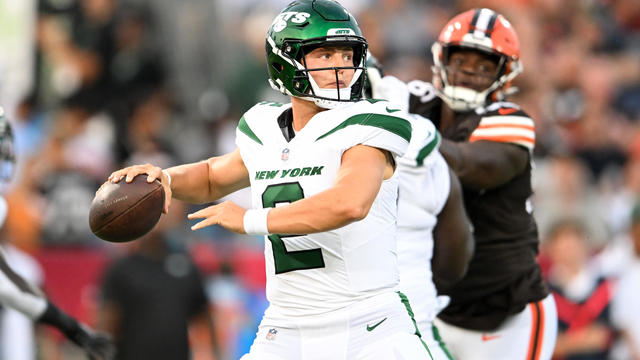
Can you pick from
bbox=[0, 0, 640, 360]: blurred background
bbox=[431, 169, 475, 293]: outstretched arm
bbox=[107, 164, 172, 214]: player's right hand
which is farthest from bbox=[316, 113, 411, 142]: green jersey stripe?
bbox=[0, 0, 640, 360]: blurred background

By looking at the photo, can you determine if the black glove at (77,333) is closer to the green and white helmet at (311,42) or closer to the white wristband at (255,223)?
the green and white helmet at (311,42)

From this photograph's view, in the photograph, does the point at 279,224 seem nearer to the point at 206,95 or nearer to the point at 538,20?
the point at 206,95

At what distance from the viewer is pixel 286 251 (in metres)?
4.16

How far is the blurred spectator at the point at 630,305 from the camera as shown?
773cm

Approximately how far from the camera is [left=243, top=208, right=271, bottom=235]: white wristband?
3793 millimetres

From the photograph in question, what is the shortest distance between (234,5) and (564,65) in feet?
11.6

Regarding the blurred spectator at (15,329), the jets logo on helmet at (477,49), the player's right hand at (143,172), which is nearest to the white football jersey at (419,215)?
the jets logo on helmet at (477,49)

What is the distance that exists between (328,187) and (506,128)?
1741mm

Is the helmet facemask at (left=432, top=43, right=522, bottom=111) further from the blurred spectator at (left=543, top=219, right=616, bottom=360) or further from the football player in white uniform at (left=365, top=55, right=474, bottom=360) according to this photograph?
the blurred spectator at (left=543, top=219, right=616, bottom=360)

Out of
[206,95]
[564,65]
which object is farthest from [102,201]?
[564,65]

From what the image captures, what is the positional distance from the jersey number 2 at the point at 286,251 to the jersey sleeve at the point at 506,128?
5.53 feet

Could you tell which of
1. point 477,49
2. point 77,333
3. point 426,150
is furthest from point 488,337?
point 77,333

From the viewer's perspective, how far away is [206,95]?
36.0 ft

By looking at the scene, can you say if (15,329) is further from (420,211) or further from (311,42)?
(311,42)
